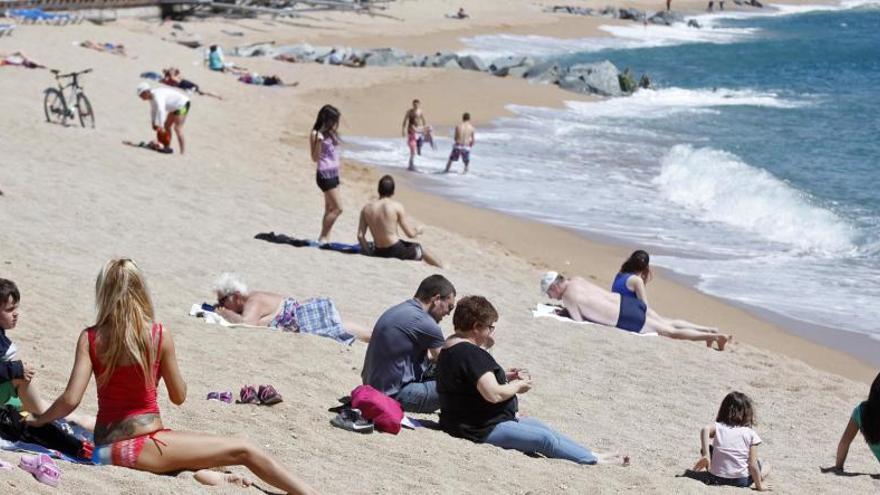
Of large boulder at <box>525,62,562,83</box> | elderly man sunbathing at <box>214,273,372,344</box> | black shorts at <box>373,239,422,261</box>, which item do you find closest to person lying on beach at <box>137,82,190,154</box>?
black shorts at <box>373,239,422,261</box>

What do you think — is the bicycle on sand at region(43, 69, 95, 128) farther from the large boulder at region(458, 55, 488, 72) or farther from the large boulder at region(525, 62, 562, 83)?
the large boulder at region(458, 55, 488, 72)

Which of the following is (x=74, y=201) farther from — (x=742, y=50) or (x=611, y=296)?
(x=742, y=50)

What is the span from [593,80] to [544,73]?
4.38ft

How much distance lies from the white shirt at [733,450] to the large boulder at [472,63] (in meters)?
29.8

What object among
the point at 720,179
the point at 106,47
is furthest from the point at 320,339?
the point at 106,47

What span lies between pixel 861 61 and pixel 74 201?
40.7 metres

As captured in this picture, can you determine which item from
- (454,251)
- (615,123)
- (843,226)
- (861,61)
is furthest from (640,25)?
(454,251)

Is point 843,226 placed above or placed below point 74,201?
below

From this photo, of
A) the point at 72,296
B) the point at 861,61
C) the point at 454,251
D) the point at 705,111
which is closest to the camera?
the point at 72,296

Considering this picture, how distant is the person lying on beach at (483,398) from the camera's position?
24.7 ft

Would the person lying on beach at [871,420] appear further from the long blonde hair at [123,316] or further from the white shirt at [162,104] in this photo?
the white shirt at [162,104]

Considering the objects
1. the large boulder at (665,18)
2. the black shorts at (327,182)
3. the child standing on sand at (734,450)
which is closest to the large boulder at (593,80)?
the black shorts at (327,182)

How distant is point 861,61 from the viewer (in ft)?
162

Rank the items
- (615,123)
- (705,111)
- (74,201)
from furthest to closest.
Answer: (705,111)
(615,123)
(74,201)
